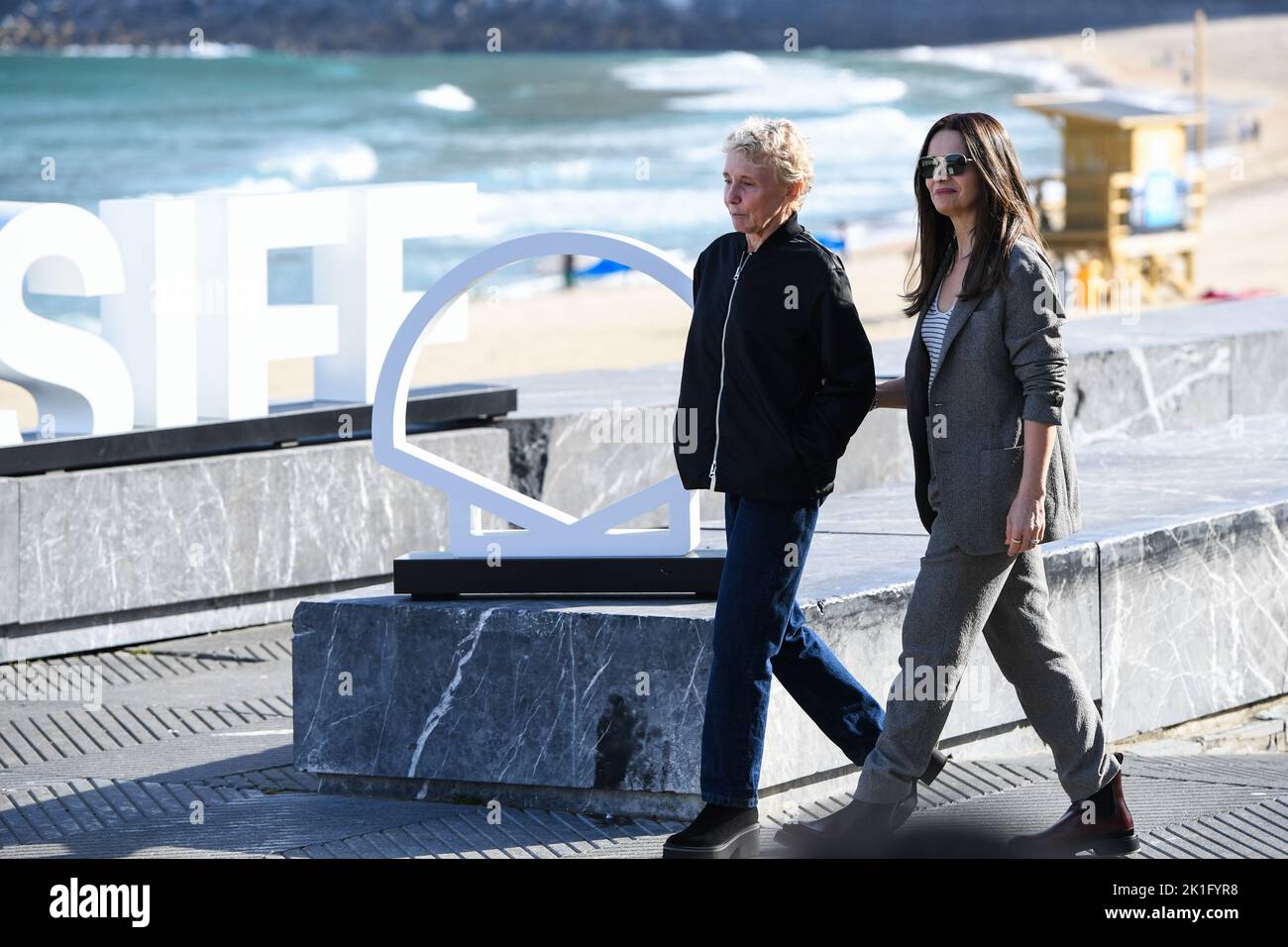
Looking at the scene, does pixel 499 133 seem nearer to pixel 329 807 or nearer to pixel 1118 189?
pixel 1118 189

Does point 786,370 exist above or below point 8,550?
above

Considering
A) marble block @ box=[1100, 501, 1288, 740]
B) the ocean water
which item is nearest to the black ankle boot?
marble block @ box=[1100, 501, 1288, 740]

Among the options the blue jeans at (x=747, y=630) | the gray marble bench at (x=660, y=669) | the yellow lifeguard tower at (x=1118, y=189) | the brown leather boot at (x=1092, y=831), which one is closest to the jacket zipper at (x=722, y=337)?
the blue jeans at (x=747, y=630)

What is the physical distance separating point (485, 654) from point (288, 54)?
98477 mm

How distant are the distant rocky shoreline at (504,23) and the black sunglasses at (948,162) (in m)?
93.7

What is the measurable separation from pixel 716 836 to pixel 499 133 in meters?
53.2

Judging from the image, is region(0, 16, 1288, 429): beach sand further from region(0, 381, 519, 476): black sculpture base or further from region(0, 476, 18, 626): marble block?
region(0, 476, 18, 626): marble block

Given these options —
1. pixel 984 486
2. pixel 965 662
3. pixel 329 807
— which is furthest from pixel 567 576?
pixel 984 486

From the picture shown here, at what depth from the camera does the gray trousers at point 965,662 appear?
4312mm

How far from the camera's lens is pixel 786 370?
434cm

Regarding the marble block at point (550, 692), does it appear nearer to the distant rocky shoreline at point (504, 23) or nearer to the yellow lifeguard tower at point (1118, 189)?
the yellow lifeguard tower at point (1118, 189)

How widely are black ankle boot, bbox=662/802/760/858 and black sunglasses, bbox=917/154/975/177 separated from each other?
1493 mm
